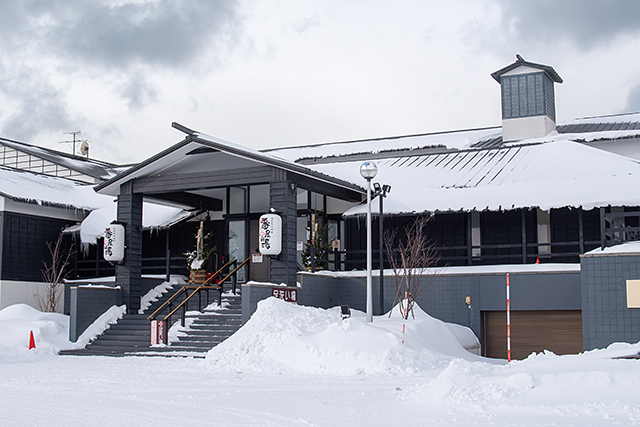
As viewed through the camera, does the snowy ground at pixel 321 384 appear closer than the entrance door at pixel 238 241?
Yes

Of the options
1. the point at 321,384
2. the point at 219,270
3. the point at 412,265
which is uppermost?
the point at 412,265

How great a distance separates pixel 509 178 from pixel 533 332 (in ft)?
15.2

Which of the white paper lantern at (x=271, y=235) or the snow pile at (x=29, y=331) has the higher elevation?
the white paper lantern at (x=271, y=235)

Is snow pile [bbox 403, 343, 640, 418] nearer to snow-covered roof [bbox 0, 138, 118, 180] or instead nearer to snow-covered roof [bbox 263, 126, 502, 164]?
snow-covered roof [bbox 263, 126, 502, 164]

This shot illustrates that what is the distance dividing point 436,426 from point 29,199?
19633 millimetres

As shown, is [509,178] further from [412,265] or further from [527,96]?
[527,96]

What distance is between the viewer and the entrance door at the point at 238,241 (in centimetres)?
2291

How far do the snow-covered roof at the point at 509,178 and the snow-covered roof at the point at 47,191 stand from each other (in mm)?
8936

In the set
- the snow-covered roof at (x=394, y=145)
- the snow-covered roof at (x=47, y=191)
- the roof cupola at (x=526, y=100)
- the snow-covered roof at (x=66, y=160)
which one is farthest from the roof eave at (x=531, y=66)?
the snow-covered roof at (x=66, y=160)

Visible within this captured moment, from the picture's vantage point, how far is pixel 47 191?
26562 mm

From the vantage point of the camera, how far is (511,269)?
19.5 m

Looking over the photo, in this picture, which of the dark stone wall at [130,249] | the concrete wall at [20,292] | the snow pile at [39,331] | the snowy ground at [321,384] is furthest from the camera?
the concrete wall at [20,292]

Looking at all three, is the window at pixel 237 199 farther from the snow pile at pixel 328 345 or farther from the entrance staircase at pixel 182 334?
the snow pile at pixel 328 345

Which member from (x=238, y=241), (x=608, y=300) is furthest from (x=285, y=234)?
(x=608, y=300)
